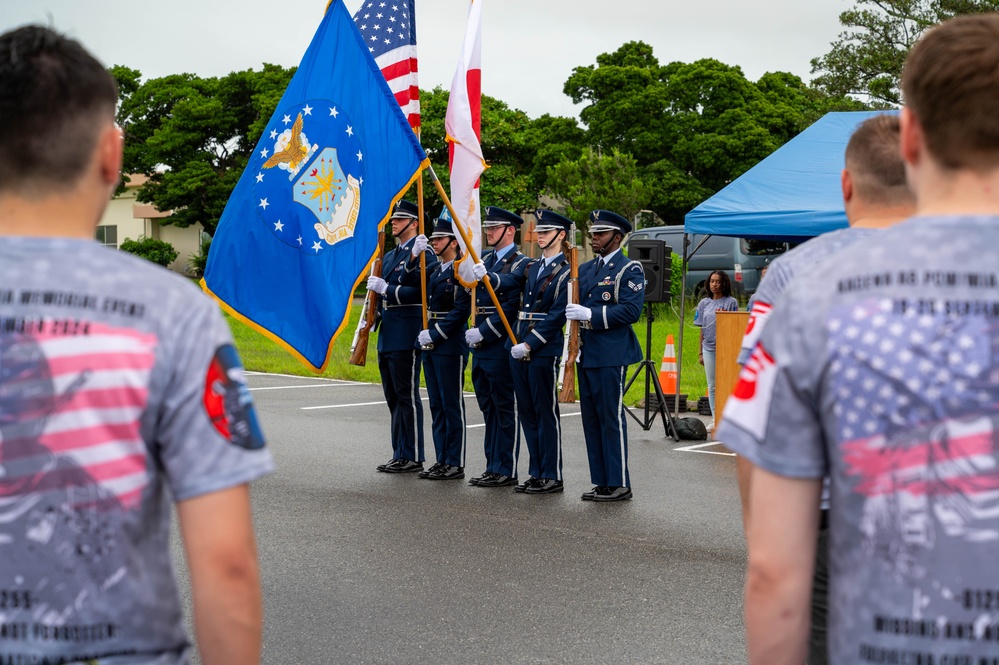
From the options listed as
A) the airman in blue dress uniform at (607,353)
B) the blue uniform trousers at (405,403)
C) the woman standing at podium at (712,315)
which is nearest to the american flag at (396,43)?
the airman in blue dress uniform at (607,353)

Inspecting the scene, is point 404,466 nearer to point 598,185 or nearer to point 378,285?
point 378,285

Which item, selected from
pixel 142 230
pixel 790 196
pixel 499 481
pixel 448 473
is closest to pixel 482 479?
pixel 499 481

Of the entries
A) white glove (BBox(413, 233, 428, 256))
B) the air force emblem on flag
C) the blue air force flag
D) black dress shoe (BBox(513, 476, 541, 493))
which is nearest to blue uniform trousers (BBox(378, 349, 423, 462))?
white glove (BBox(413, 233, 428, 256))

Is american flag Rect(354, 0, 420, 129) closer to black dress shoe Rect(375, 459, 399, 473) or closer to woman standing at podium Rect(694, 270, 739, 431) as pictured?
black dress shoe Rect(375, 459, 399, 473)

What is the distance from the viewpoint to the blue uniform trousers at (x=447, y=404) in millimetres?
9656

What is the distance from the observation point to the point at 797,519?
182 centimetres

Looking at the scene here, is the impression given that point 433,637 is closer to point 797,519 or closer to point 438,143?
point 797,519

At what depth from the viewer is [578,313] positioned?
8.68 meters

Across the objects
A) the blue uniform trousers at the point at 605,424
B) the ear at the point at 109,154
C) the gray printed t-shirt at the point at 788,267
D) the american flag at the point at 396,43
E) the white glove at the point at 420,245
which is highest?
the american flag at the point at 396,43

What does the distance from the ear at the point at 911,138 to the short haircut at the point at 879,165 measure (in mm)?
918

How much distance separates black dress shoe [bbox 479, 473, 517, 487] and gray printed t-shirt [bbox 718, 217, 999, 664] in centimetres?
747

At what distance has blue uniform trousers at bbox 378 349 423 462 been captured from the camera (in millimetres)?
9836

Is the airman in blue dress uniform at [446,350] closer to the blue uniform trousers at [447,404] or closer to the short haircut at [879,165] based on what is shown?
the blue uniform trousers at [447,404]

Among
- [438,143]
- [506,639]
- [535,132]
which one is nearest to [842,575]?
[506,639]
